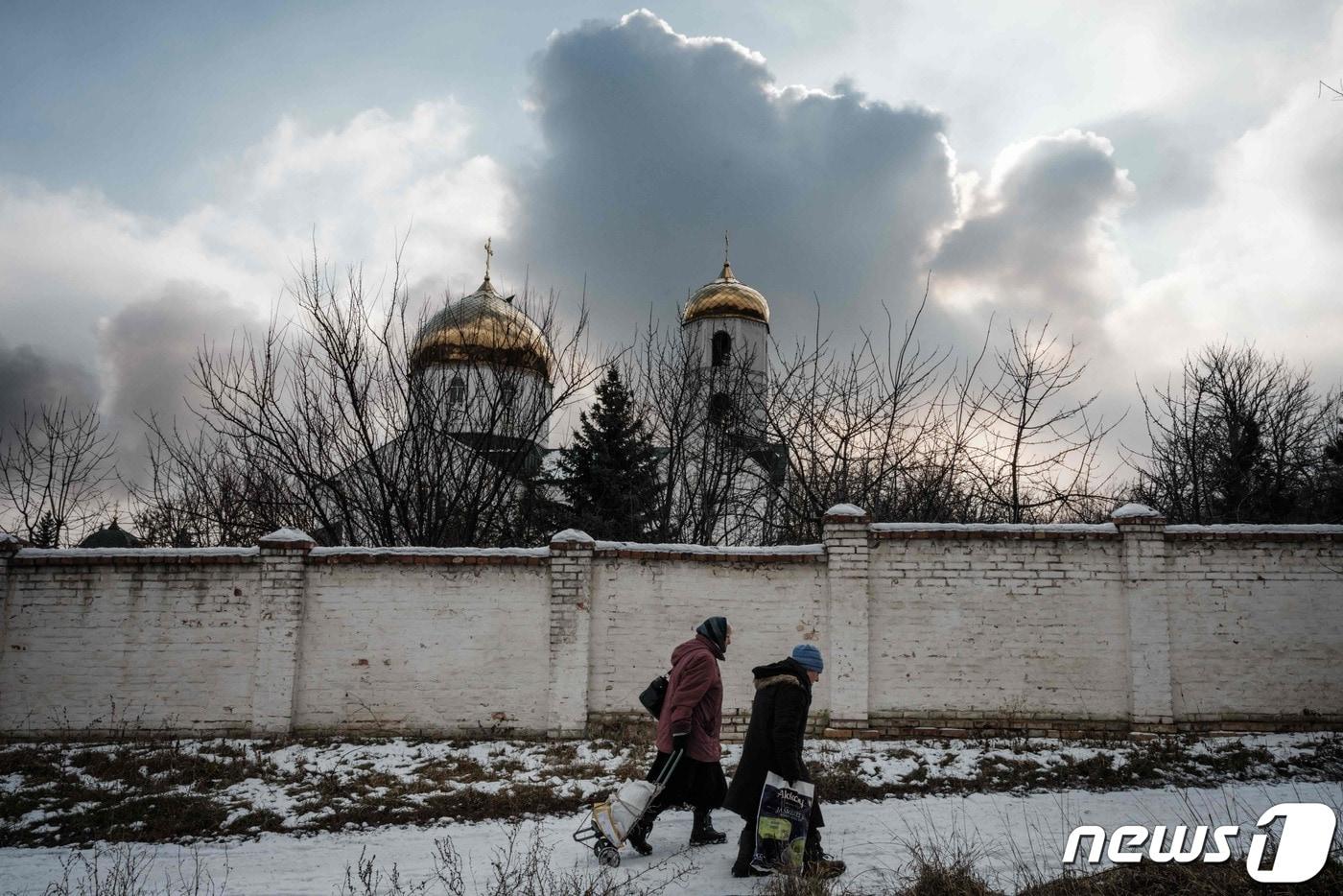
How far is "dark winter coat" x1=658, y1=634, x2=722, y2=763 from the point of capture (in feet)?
16.8

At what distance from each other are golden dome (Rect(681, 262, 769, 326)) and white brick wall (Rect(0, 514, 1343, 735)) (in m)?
14.6

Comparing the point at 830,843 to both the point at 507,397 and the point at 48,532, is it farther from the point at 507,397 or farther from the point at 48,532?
the point at 48,532

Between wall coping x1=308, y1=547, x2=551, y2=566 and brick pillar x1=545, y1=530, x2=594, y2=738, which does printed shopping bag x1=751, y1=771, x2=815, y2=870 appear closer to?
brick pillar x1=545, y1=530, x2=594, y2=738

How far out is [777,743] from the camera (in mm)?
4723

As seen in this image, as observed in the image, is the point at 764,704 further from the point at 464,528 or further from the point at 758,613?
the point at 464,528

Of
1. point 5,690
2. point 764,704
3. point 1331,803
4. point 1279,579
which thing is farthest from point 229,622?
point 1279,579

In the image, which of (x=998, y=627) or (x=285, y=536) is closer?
(x=998, y=627)

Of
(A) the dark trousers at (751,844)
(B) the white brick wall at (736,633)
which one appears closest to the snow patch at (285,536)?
(B) the white brick wall at (736,633)

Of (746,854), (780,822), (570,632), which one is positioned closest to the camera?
(780,822)

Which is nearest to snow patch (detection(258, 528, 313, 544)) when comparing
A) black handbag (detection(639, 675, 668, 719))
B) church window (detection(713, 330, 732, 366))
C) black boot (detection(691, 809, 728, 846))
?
black handbag (detection(639, 675, 668, 719))

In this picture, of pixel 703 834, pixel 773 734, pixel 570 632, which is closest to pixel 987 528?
pixel 570 632

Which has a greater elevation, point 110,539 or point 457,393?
point 457,393

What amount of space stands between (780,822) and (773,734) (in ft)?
1.50

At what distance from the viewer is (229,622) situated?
29.2 ft
